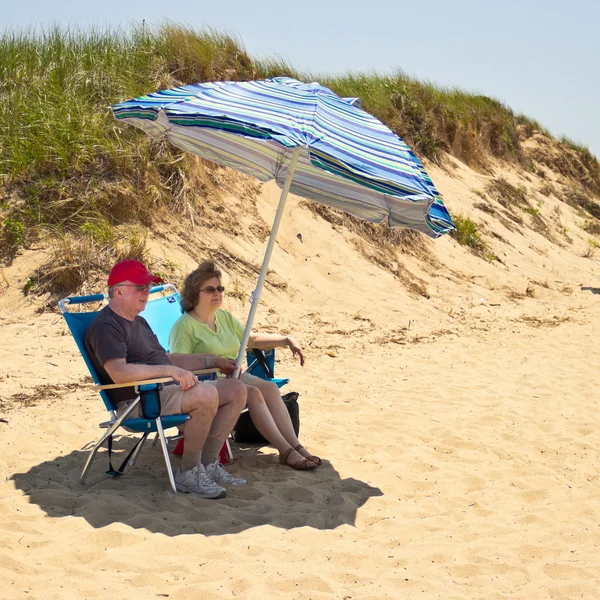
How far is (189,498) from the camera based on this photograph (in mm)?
4301

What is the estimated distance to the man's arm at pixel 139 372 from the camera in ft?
14.0

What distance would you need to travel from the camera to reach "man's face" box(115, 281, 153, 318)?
175 inches

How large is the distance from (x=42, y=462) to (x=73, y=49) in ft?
26.0

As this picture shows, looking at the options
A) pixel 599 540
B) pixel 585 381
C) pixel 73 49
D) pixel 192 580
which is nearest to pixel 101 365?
pixel 192 580

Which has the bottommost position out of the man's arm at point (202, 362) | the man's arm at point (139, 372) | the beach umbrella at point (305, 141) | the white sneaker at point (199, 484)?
the white sneaker at point (199, 484)

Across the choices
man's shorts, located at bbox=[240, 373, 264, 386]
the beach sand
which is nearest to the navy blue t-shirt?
man's shorts, located at bbox=[240, 373, 264, 386]

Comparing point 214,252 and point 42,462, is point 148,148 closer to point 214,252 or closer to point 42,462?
point 214,252

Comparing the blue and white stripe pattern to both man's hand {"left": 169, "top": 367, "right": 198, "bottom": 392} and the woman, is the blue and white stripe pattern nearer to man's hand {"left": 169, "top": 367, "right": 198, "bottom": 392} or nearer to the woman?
the woman

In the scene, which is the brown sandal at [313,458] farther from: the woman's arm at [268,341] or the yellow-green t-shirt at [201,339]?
the yellow-green t-shirt at [201,339]

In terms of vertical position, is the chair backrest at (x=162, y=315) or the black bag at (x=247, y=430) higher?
the chair backrest at (x=162, y=315)

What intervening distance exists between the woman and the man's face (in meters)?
0.48

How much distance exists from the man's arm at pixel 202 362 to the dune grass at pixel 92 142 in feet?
11.7

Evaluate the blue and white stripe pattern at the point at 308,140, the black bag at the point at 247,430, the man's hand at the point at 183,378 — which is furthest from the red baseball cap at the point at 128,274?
the black bag at the point at 247,430

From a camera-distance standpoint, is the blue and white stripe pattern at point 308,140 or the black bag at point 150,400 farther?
the black bag at point 150,400
